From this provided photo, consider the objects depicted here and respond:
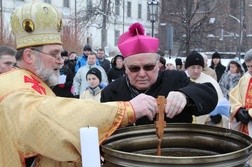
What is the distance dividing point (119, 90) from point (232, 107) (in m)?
2.76

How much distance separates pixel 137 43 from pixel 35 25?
719 mm

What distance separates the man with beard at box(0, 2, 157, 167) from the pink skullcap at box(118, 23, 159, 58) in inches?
24.6

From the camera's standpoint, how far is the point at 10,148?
1.68m

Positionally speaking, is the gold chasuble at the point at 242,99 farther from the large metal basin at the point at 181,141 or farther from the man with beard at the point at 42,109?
the man with beard at the point at 42,109

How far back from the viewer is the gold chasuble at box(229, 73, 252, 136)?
16.3 ft

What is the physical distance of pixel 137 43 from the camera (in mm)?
2449

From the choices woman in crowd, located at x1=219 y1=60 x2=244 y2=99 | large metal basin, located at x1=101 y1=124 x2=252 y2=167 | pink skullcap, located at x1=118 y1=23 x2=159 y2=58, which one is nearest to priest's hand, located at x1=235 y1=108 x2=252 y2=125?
pink skullcap, located at x1=118 y1=23 x2=159 y2=58

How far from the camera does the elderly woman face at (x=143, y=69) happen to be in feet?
7.88

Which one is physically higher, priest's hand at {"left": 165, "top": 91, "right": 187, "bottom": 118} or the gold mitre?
the gold mitre

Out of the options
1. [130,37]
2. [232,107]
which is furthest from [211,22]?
[130,37]

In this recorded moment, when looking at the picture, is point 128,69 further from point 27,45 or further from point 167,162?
point 167,162

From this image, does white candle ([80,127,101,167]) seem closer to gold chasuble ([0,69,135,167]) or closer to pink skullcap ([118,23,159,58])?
gold chasuble ([0,69,135,167])

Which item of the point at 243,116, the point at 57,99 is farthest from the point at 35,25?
the point at 243,116

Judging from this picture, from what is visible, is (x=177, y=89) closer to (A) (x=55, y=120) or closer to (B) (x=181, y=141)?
(B) (x=181, y=141)
